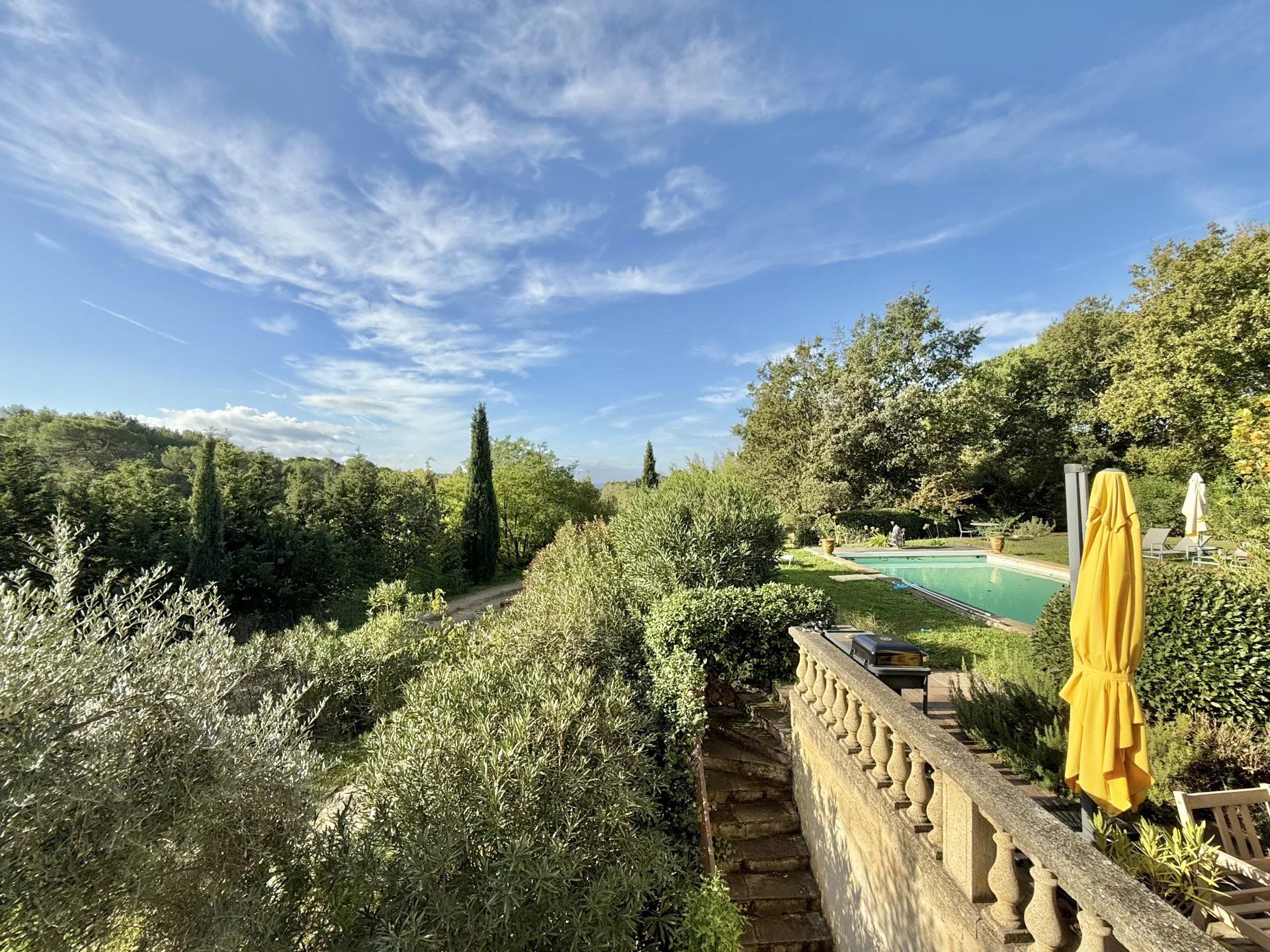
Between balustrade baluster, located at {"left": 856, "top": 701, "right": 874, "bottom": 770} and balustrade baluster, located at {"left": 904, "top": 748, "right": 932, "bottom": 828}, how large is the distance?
556mm

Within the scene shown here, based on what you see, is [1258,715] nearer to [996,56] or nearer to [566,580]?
[566,580]

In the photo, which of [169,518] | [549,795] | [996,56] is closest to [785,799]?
[549,795]

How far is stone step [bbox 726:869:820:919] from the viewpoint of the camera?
13.8ft

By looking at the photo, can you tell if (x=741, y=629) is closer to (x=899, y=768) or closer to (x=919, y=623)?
(x=899, y=768)

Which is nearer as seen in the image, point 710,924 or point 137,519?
point 710,924

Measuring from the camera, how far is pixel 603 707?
444cm

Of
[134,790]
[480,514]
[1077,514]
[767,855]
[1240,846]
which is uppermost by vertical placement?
[480,514]

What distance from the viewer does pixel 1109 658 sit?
8.18ft

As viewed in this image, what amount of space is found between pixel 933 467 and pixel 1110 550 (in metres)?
24.0

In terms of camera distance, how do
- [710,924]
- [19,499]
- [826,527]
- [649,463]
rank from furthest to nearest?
[649,463], [826,527], [19,499], [710,924]

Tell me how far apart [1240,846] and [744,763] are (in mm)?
3374

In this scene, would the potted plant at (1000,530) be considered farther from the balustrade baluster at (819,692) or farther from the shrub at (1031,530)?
the balustrade baluster at (819,692)

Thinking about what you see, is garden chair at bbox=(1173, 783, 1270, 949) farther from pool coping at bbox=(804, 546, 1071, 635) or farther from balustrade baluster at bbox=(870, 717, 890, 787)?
pool coping at bbox=(804, 546, 1071, 635)

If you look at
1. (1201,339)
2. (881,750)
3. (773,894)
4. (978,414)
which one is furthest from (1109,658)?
(978,414)
